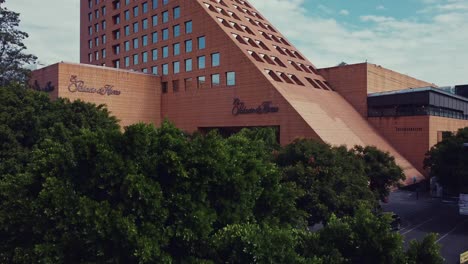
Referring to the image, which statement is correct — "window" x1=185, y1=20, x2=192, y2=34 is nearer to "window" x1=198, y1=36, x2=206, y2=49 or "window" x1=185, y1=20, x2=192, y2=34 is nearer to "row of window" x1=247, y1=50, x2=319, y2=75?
"window" x1=198, y1=36, x2=206, y2=49

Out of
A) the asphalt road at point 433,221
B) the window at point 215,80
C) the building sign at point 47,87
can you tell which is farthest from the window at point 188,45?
the asphalt road at point 433,221

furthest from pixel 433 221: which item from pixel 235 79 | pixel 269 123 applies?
pixel 235 79

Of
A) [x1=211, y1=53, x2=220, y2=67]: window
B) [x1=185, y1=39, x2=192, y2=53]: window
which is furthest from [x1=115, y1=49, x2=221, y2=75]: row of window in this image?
[x1=185, y1=39, x2=192, y2=53]: window

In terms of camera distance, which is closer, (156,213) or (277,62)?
(156,213)

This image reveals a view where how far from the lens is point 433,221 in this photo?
33469 millimetres

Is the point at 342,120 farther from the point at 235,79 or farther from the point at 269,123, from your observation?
the point at 235,79

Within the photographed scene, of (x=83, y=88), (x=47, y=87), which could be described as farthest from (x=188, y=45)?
(x=47, y=87)

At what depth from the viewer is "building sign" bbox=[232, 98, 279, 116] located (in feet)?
146

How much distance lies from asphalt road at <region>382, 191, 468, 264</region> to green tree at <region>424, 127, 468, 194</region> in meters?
3.22

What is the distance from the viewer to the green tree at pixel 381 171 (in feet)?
94.3

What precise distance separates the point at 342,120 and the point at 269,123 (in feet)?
30.3

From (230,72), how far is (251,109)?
621 cm

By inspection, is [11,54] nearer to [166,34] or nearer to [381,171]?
[166,34]

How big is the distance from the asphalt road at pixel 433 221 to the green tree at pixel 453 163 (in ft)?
10.6
